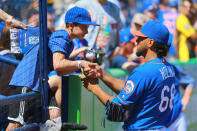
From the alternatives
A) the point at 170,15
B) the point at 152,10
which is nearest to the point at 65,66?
the point at 152,10

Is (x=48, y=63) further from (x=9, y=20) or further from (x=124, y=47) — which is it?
(x=124, y=47)

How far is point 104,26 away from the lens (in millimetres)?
4281

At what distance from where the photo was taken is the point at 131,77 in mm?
2762

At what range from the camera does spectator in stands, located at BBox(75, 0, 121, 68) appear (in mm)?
4191

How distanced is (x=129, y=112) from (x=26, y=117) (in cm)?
93

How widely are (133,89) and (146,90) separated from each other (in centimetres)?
14

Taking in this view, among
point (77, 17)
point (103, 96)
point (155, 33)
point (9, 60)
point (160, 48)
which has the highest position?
point (77, 17)

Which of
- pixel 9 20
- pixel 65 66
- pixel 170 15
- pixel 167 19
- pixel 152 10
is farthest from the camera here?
pixel 170 15

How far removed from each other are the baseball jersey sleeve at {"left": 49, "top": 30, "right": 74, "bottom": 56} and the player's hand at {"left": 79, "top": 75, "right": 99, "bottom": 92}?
30 centimetres

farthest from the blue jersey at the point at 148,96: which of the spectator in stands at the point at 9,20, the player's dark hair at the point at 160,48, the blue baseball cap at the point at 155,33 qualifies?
the spectator in stands at the point at 9,20

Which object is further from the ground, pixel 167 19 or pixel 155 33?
pixel 167 19

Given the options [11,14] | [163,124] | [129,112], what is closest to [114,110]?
[129,112]

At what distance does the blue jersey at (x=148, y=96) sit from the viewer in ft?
8.92

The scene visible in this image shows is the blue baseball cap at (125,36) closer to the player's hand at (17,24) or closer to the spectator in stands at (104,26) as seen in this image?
the spectator in stands at (104,26)
